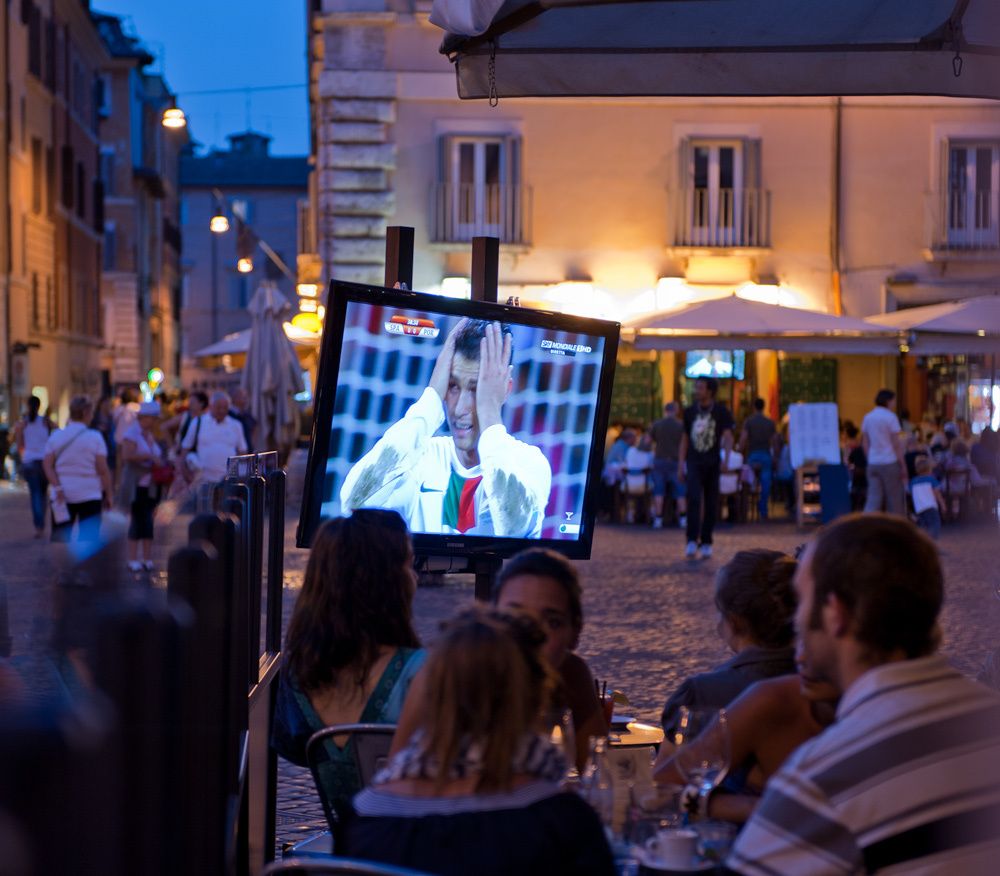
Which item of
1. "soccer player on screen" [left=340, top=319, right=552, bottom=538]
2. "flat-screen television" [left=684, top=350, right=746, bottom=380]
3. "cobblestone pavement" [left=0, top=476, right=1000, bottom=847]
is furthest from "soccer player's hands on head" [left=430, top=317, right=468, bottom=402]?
"flat-screen television" [left=684, top=350, right=746, bottom=380]

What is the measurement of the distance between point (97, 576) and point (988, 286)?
14.5 metres

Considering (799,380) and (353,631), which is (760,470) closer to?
(799,380)

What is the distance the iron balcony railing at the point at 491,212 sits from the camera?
2377 centimetres

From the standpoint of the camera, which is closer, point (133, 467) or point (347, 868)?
point (347, 868)

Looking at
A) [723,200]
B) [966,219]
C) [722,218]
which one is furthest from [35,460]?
[966,219]

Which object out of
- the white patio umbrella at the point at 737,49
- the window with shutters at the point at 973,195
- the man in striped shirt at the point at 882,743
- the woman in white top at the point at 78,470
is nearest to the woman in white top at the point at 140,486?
the woman in white top at the point at 78,470

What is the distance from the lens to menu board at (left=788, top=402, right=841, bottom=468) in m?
20.1

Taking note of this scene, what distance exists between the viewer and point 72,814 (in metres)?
2.11

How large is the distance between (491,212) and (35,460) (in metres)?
7.39

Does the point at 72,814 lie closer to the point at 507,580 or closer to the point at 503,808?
the point at 503,808

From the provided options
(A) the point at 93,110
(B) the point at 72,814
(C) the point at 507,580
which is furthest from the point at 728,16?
(A) the point at 93,110

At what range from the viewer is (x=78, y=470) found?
13.8 meters

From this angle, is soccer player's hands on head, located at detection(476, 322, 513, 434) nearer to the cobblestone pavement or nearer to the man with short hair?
the cobblestone pavement

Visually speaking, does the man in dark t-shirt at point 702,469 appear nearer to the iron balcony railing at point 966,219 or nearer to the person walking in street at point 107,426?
the iron balcony railing at point 966,219
